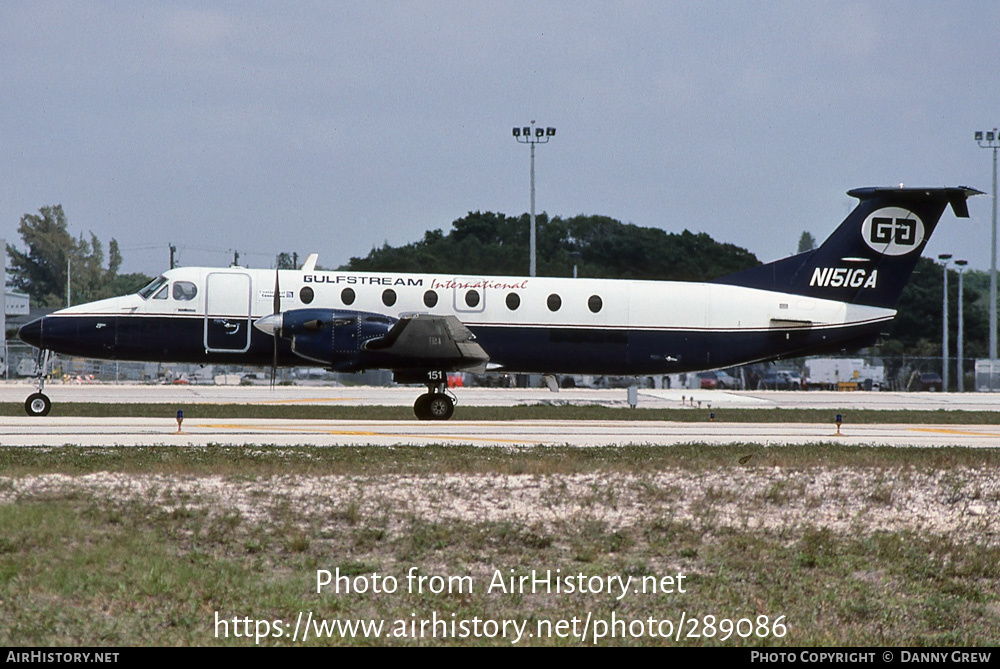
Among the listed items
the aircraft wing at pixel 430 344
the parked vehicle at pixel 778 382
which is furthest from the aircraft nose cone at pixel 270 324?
the parked vehicle at pixel 778 382

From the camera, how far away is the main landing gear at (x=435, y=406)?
95.1ft

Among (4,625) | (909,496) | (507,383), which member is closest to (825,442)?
(909,496)

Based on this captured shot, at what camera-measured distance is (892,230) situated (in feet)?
105

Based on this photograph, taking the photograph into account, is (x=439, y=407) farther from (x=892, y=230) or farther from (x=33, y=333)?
(x=892, y=230)

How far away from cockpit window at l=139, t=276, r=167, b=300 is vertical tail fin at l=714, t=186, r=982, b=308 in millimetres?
Result: 16486

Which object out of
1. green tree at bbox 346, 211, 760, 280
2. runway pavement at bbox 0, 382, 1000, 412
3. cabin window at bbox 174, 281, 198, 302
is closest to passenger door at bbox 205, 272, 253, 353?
cabin window at bbox 174, 281, 198, 302

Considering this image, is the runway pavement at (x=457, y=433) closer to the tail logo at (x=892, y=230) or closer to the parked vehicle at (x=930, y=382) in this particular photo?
the tail logo at (x=892, y=230)

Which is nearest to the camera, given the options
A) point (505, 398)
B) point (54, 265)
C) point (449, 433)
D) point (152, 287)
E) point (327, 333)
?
point (449, 433)

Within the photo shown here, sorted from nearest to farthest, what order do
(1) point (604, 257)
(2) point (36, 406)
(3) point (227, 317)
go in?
(2) point (36, 406), (3) point (227, 317), (1) point (604, 257)

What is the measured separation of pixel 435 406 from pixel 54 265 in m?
85.8

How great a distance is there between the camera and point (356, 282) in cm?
2914

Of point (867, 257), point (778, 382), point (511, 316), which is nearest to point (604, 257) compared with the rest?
point (867, 257)

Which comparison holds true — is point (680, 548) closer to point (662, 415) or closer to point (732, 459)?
point (732, 459)

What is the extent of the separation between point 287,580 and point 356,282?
1855cm
